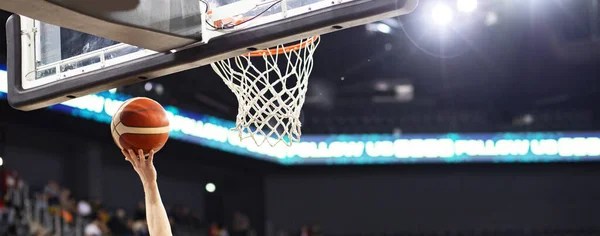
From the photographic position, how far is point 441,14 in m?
11.0

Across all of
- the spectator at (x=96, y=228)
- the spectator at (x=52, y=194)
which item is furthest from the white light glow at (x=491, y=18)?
the spectator at (x=52, y=194)

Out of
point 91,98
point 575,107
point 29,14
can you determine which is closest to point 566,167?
point 575,107

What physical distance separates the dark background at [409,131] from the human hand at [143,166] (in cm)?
867

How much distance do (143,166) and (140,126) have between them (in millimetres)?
200

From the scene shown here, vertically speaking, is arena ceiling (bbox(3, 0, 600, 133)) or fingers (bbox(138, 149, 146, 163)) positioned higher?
arena ceiling (bbox(3, 0, 600, 133))

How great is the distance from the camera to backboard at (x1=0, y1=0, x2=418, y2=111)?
8.94 ft

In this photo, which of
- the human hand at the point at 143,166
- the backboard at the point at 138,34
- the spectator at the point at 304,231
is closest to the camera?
the backboard at the point at 138,34

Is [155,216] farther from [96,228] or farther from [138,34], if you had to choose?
[96,228]

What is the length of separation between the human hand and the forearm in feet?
0.08

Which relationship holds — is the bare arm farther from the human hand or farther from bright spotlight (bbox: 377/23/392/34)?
bright spotlight (bbox: 377/23/392/34)

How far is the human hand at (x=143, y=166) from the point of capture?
2.85 m

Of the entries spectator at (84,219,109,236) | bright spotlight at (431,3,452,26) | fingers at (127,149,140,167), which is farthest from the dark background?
fingers at (127,149,140,167)

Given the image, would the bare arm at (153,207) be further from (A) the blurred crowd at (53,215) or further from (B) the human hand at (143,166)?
(A) the blurred crowd at (53,215)

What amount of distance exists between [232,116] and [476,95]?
4324 millimetres
